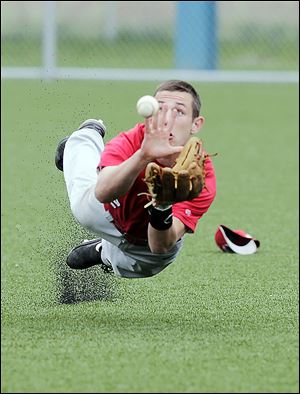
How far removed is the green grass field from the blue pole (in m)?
6.54

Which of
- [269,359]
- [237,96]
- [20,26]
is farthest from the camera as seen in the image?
[20,26]

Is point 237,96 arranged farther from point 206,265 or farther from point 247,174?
point 206,265

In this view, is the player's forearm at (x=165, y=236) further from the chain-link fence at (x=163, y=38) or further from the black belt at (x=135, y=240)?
the chain-link fence at (x=163, y=38)

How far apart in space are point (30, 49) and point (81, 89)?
315 cm

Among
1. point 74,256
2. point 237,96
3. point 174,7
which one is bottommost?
point 237,96

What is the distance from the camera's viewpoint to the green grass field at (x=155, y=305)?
4168mm

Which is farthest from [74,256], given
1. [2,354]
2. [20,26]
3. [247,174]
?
[20,26]

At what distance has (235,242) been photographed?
7750 millimetres

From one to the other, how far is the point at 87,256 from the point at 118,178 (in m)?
1.13

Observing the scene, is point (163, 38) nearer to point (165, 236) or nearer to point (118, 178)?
point (165, 236)

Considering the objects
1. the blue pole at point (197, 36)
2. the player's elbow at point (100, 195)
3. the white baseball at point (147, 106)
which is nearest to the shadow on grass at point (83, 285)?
the player's elbow at point (100, 195)

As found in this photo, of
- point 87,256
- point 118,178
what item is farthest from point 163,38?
point 118,178

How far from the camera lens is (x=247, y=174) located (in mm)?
11477

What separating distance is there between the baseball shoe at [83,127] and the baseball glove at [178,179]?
1.12 meters
